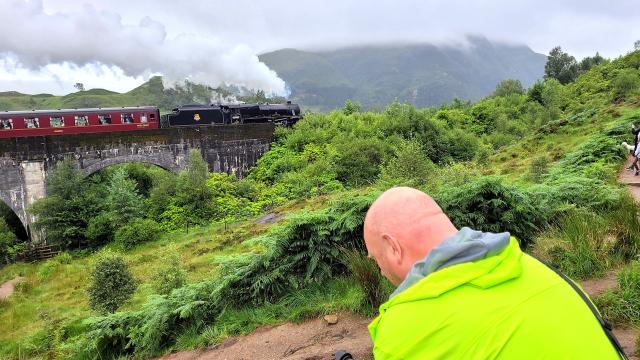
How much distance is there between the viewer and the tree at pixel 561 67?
5628cm

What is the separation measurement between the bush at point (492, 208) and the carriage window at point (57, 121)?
25141mm

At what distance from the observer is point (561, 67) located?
57844 millimetres

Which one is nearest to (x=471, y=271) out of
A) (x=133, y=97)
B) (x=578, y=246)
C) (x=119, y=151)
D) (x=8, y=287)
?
(x=578, y=246)

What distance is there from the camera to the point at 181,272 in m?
8.53

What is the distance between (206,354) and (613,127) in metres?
14.7

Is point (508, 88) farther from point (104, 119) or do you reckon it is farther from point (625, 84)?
point (104, 119)

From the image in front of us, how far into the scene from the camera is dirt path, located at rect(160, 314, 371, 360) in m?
4.44

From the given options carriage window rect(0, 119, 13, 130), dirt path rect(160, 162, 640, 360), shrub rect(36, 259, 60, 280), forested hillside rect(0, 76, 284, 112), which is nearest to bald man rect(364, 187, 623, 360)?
dirt path rect(160, 162, 640, 360)

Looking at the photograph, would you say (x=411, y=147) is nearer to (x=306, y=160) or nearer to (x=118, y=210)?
(x=306, y=160)

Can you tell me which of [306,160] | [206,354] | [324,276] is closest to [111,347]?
[206,354]

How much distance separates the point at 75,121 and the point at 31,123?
7.25 feet

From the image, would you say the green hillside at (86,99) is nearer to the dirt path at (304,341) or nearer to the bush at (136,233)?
the bush at (136,233)

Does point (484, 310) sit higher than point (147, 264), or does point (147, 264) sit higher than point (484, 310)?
point (484, 310)

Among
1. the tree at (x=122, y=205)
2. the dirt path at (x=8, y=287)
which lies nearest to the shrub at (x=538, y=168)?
the tree at (x=122, y=205)
